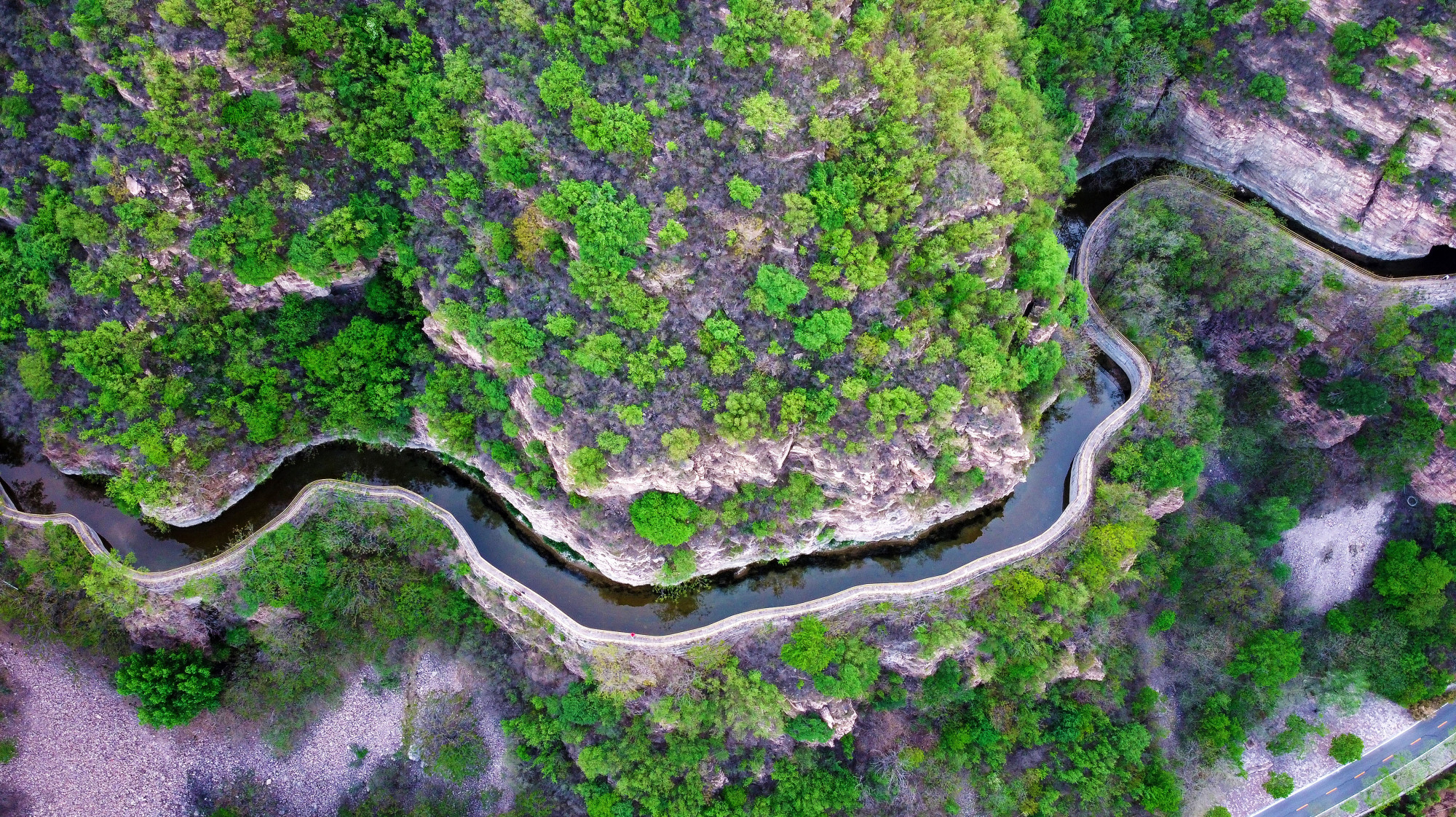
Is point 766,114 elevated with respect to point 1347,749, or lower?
elevated

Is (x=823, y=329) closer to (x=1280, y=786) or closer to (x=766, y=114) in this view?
(x=766, y=114)

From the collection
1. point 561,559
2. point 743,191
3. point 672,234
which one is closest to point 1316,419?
point 743,191

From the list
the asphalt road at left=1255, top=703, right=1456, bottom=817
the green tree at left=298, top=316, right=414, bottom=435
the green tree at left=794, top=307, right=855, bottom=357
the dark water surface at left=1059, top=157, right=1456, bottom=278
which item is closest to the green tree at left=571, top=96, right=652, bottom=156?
the green tree at left=794, top=307, right=855, bottom=357

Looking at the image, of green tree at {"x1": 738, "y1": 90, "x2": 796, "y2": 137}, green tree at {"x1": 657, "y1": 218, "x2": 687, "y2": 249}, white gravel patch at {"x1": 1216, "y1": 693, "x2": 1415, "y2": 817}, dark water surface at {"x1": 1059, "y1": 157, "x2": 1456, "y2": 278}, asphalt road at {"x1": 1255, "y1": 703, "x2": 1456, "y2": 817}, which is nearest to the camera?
green tree at {"x1": 738, "y1": 90, "x2": 796, "y2": 137}

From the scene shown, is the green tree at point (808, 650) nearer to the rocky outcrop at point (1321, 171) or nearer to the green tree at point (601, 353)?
the green tree at point (601, 353)

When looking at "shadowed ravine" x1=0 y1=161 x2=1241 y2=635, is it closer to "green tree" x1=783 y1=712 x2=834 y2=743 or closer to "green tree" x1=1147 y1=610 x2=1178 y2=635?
"green tree" x1=783 y1=712 x2=834 y2=743
